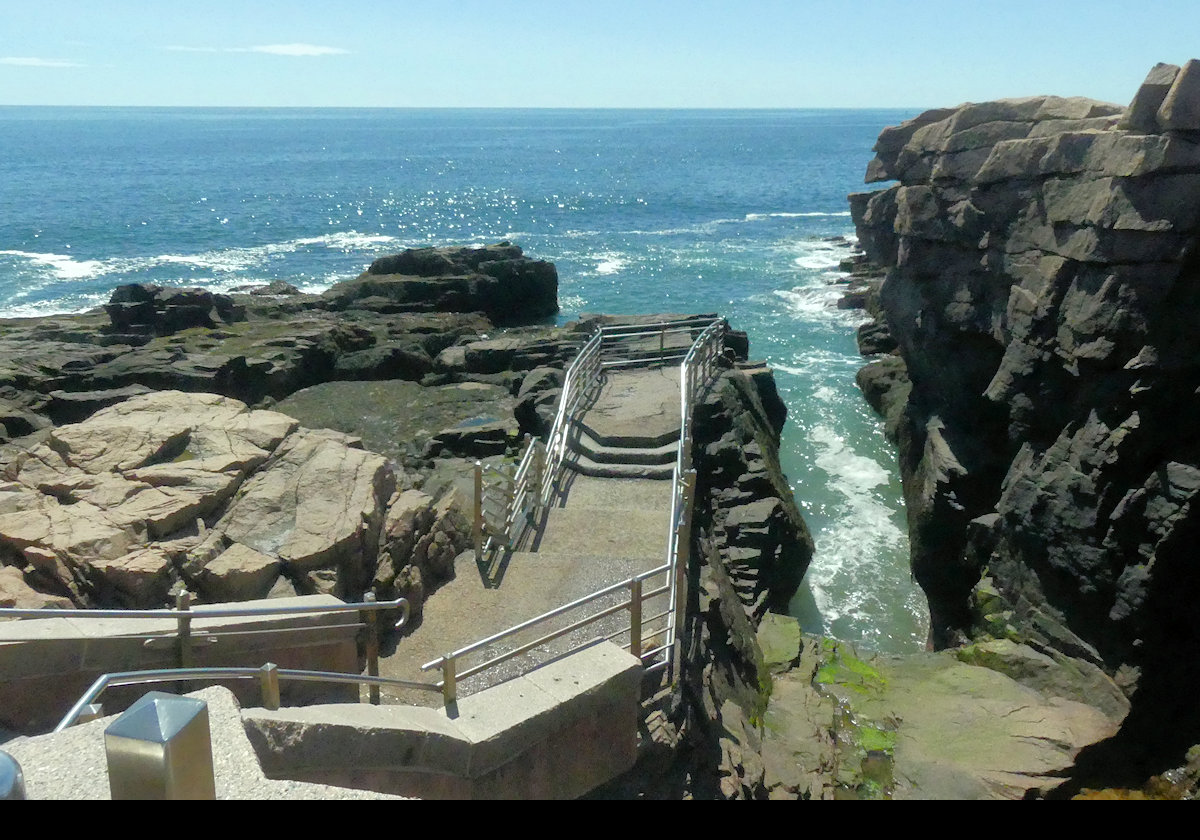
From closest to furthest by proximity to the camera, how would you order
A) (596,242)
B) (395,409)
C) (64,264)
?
(395,409), (64,264), (596,242)

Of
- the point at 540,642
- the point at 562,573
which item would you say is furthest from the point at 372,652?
the point at 562,573

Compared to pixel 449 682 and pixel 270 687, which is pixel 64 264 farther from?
pixel 270 687

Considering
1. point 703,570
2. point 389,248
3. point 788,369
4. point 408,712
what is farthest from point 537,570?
point 389,248

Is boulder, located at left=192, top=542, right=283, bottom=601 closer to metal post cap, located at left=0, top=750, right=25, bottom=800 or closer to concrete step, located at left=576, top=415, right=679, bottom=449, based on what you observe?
metal post cap, located at left=0, top=750, right=25, bottom=800

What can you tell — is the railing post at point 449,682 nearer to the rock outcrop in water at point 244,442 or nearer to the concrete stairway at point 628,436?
the rock outcrop in water at point 244,442

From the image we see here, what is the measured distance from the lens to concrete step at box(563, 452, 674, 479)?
43.9ft

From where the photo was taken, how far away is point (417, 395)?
20.5 m

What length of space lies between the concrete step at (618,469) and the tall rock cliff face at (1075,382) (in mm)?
6074

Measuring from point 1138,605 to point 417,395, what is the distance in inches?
539

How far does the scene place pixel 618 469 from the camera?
13523mm

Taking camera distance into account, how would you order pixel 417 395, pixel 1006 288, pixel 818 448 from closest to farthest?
1. pixel 1006 288
2. pixel 417 395
3. pixel 818 448

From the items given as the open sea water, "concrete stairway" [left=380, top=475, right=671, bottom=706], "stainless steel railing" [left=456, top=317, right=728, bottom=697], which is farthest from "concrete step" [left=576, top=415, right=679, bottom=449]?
the open sea water

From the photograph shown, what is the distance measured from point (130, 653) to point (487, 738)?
2.40 metres
